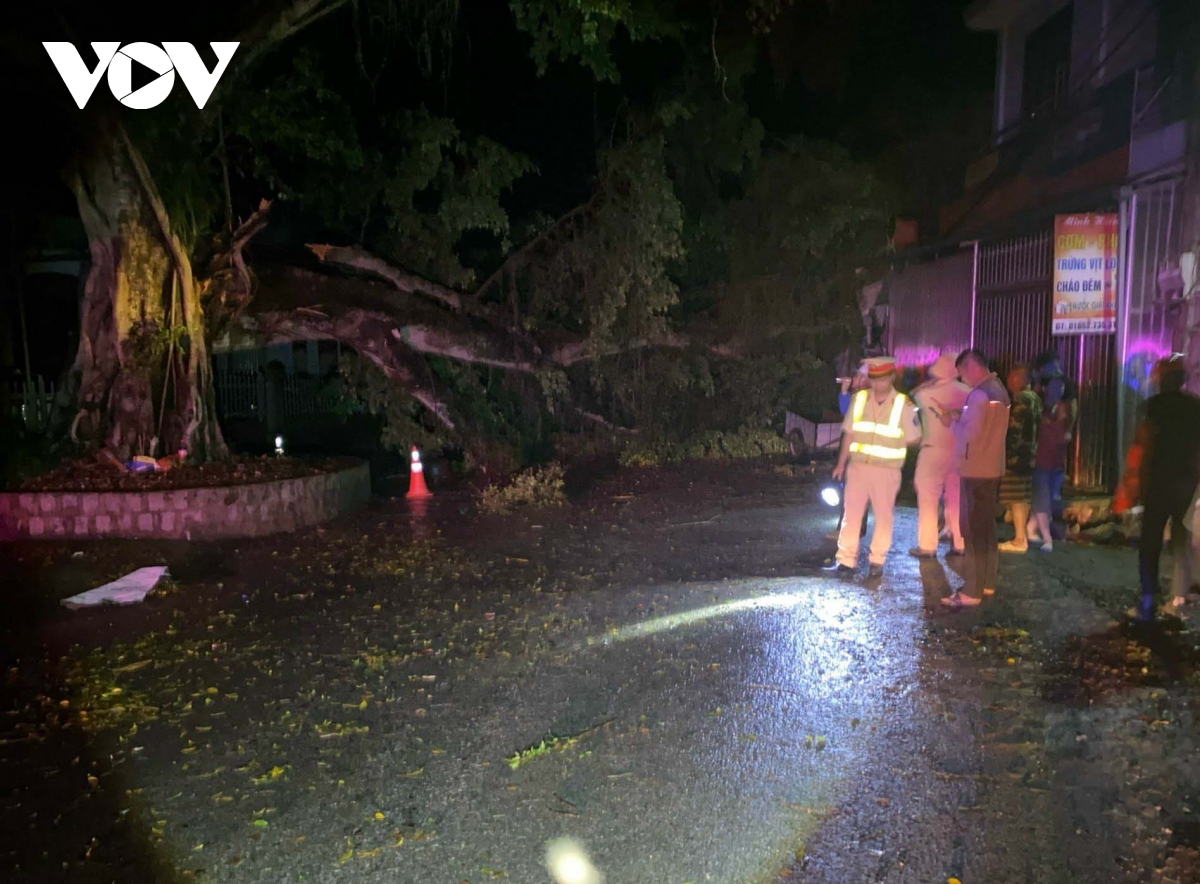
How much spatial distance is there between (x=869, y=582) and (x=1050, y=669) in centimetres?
184

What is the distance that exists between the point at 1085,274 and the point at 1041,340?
55.7 inches

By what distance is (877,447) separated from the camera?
6.31 meters

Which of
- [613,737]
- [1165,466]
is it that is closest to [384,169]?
[613,737]

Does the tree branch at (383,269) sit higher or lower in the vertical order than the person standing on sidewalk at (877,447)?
higher

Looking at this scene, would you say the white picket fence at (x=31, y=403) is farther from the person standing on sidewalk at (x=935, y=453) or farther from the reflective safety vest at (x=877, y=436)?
the person standing on sidewalk at (x=935, y=453)

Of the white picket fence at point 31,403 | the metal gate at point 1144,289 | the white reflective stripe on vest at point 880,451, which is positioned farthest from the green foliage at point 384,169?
the metal gate at point 1144,289

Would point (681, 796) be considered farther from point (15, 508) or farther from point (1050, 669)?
point (15, 508)

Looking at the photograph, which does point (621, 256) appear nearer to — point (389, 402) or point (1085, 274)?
point (389, 402)

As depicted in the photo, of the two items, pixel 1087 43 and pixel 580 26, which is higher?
pixel 1087 43

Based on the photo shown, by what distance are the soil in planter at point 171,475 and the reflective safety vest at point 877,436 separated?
19.8 ft

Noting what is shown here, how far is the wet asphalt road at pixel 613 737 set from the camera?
315 cm

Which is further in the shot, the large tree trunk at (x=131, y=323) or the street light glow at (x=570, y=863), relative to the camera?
the large tree trunk at (x=131, y=323)

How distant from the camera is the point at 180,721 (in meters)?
4.33

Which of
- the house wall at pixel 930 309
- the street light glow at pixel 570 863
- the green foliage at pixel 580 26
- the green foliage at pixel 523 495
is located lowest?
the street light glow at pixel 570 863
